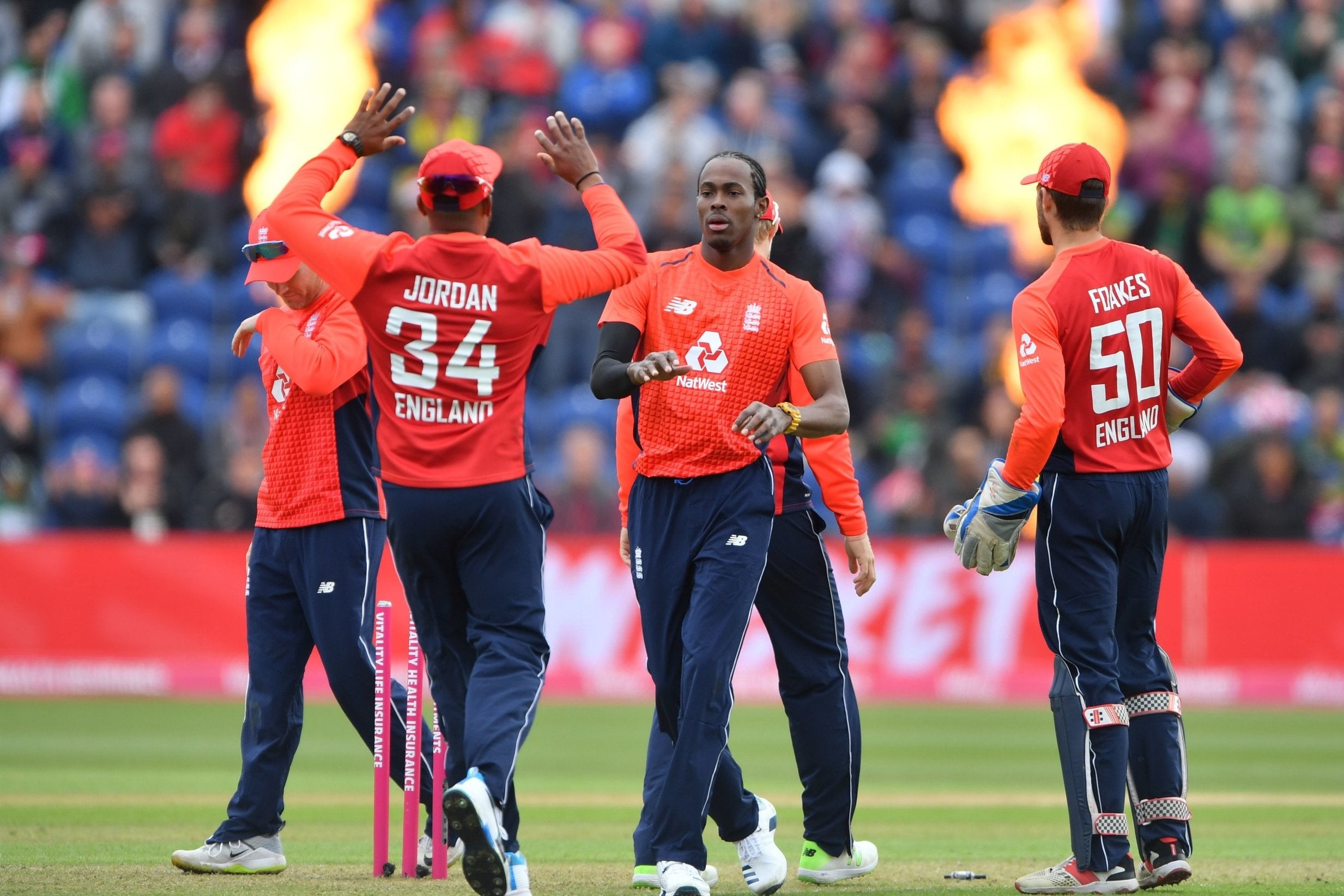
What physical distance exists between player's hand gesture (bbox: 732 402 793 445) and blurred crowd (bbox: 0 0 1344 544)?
1053 cm

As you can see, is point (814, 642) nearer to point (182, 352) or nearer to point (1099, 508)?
point (1099, 508)

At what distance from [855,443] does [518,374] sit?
39.0ft

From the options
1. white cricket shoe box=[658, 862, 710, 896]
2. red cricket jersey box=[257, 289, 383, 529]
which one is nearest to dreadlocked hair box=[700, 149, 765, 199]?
red cricket jersey box=[257, 289, 383, 529]

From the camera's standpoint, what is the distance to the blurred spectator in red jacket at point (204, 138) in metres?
20.3

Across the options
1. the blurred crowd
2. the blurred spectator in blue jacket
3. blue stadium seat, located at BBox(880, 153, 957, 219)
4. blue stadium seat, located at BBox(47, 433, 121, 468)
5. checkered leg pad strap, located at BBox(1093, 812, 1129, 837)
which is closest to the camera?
checkered leg pad strap, located at BBox(1093, 812, 1129, 837)

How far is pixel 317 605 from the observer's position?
7.66 metres

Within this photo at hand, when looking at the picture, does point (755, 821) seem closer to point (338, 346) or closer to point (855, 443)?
point (338, 346)

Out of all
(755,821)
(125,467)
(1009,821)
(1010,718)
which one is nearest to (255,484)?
(125,467)

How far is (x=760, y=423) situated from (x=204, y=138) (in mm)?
15201

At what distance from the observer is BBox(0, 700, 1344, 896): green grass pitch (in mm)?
7594

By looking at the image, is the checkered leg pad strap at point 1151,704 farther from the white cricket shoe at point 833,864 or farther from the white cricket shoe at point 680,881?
the white cricket shoe at point 680,881

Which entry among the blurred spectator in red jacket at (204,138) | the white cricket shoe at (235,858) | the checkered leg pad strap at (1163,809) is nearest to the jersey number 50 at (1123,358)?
the checkered leg pad strap at (1163,809)

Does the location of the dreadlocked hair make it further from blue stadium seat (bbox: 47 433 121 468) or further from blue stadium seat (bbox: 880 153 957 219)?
blue stadium seat (bbox: 880 153 957 219)

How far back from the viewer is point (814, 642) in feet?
25.3
